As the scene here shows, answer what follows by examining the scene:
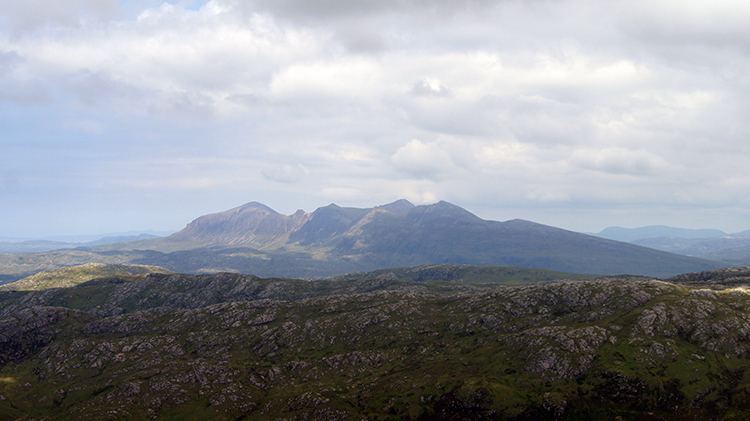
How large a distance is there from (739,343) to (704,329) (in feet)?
40.4

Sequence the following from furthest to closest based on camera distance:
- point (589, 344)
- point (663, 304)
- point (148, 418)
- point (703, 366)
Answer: point (663, 304) → point (589, 344) → point (148, 418) → point (703, 366)

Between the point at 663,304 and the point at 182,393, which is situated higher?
the point at 663,304

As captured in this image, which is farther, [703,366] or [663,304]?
[663,304]

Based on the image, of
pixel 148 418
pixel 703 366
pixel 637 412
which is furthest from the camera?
pixel 148 418

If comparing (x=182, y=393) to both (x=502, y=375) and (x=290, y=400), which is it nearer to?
(x=290, y=400)

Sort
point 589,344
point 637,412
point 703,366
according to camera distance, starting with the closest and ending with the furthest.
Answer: point 637,412 → point 703,366 → point 589,344

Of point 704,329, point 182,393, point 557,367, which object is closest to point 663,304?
point 704,329

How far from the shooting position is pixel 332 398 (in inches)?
6486

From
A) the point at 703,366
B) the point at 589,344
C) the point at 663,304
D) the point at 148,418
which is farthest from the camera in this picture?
the point at 663,304

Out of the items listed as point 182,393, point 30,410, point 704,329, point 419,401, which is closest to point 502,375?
point 419,401

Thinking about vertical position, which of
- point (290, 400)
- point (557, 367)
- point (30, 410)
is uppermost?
point (557, 367)

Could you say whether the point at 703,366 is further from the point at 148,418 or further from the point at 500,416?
the point at 148,418

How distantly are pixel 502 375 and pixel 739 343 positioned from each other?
98.1 m

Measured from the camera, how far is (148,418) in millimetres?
163125
